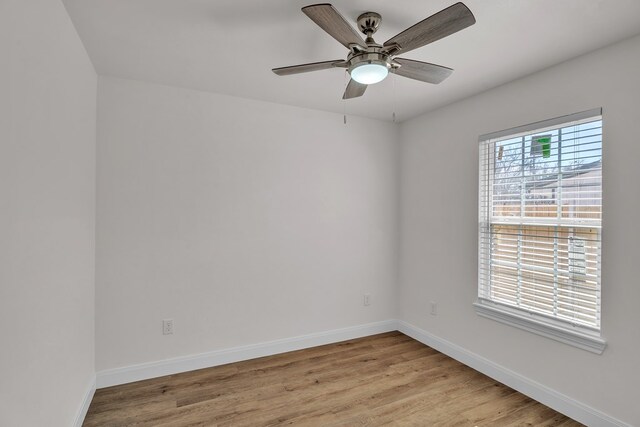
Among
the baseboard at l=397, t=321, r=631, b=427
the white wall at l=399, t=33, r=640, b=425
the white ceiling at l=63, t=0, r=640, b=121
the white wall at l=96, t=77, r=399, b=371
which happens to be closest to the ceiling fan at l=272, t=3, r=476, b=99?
the white ceiling at l=63, t=0, r=640, b=121

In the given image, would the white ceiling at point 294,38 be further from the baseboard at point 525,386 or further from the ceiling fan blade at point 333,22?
the baseboard at point 525,386

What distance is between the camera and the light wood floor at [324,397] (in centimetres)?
222

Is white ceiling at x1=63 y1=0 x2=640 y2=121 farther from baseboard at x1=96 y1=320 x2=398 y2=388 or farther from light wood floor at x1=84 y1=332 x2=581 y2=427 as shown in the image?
light wood floor at x1=84 y1=332 x2=581 y2=427

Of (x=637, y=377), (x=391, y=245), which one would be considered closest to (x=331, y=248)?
(x=391, y=245)

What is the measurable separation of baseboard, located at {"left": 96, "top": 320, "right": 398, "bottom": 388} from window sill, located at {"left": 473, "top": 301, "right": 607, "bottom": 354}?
4.25ft

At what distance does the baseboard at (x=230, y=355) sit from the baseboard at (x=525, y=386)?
0.66 m

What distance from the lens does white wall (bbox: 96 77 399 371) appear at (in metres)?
2.65

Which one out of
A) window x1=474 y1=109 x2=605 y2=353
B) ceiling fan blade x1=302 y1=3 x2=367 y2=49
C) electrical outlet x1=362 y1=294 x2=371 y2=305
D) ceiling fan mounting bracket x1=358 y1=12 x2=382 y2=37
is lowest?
electrical outlet x1=362 y1=294 x2=371 y2=305

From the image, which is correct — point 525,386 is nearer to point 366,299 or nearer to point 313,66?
point 366,299

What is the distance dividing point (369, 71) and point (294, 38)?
0.59 m

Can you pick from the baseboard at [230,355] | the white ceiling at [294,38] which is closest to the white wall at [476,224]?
the white ceiling at [294,38]

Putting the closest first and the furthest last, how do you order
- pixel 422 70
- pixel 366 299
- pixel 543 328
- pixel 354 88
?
1. pixel 422 70
2. pixel 354 88
3. pixel 543 328
4. pixel 366 299

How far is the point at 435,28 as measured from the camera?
5.07 ft

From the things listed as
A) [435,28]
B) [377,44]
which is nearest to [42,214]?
[377,44]
